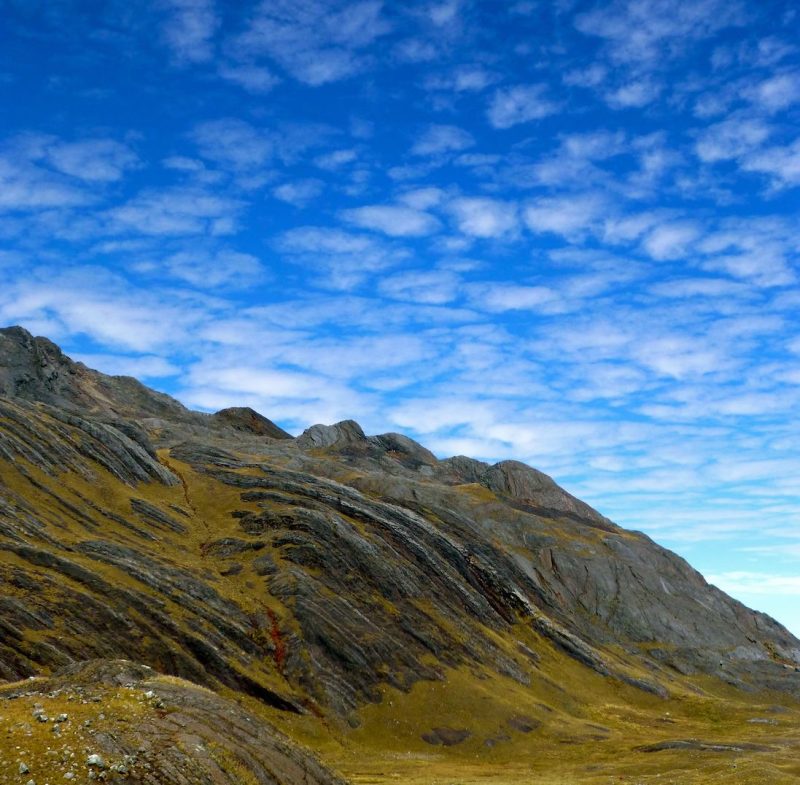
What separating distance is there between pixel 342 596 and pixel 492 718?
23288 mm

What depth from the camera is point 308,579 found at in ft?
287

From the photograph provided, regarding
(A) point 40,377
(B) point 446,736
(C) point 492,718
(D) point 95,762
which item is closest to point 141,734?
(D) point 95,762

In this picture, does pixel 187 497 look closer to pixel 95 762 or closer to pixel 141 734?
pixel 141 734

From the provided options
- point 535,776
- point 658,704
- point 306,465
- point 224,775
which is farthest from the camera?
point 306,465

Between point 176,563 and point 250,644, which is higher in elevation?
point 176,563

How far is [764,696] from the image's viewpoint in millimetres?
117750

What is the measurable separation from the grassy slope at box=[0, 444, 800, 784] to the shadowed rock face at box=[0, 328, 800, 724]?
76cm

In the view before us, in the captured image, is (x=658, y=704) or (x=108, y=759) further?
(x=658, y=704)

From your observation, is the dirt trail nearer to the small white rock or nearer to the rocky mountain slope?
the rocky mountain slope

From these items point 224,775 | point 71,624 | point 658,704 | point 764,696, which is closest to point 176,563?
point 71,624

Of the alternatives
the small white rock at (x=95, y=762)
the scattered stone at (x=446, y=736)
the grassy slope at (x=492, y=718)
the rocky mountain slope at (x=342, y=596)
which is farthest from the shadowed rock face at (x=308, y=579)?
the small white rock at (x=95, y=762)

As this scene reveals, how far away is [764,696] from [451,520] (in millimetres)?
59732

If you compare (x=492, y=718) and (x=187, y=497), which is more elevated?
(x=187, y=497)

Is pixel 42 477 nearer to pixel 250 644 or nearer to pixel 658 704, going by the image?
pixel 250 644
